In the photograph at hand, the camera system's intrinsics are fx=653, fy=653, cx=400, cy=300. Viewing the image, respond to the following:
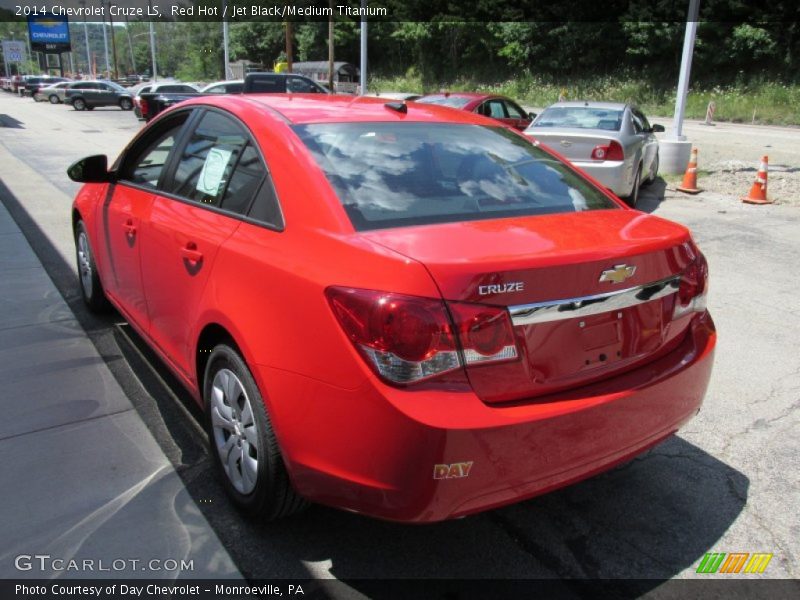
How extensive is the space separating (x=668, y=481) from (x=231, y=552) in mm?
1947

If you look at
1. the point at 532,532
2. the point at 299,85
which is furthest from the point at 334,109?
the point at 299,85

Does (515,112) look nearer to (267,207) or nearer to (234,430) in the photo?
(267,207)

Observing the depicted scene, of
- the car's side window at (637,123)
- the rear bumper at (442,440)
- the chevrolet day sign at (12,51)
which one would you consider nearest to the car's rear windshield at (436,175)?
the rear bumper at (442,440)

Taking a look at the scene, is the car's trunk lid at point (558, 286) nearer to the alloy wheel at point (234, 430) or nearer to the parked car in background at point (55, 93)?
the alloy wheel at point (234, 430)

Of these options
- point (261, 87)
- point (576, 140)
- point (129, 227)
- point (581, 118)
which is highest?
point (261, 87)

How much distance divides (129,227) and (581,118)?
815 centimetres

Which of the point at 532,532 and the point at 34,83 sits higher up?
the point at 34,83

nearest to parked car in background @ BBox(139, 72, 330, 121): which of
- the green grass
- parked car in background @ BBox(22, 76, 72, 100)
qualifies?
the green grass

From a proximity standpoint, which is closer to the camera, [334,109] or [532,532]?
[532,532]

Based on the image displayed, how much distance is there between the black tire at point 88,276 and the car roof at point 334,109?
1.67m

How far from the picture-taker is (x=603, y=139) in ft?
29.3

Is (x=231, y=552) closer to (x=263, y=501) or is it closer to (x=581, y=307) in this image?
(x=263, y=501)

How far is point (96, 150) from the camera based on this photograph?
16.4 metres

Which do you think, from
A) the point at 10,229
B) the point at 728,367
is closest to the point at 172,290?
the point at 728,367
